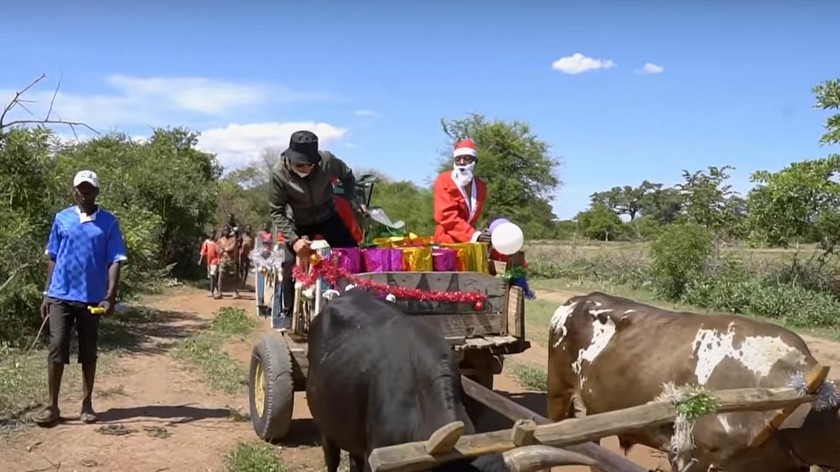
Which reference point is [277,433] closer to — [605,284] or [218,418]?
[218,418]

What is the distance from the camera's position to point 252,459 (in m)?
6.08

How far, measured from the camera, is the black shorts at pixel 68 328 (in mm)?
6520

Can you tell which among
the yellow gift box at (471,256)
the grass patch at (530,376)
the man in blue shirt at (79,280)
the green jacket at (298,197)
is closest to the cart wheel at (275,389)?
the green jacket at (298,197)

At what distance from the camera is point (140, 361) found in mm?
10305

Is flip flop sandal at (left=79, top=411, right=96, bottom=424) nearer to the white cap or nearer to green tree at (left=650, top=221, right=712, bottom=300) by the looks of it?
the white cap

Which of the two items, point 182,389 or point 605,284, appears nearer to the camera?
point 182,389

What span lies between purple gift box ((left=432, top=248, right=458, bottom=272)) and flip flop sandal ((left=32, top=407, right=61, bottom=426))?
3600 mm

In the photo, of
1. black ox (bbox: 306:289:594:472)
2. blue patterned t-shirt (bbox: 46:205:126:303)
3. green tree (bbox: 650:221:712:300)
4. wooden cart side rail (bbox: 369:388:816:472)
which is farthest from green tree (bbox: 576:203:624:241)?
wooden cart side rail (bbox: 369:388:816:472)

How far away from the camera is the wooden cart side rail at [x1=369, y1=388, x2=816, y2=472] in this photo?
8.47ft

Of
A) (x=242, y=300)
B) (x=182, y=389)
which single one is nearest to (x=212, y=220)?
(x=242, y=300)

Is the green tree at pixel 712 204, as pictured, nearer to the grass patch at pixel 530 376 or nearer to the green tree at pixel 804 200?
the green tree at pixel 804 200

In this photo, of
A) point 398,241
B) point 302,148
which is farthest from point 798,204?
point 302,148

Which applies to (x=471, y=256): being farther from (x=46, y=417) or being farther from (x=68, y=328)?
(x=46, y=417)

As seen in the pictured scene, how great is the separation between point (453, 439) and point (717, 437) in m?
2.88
